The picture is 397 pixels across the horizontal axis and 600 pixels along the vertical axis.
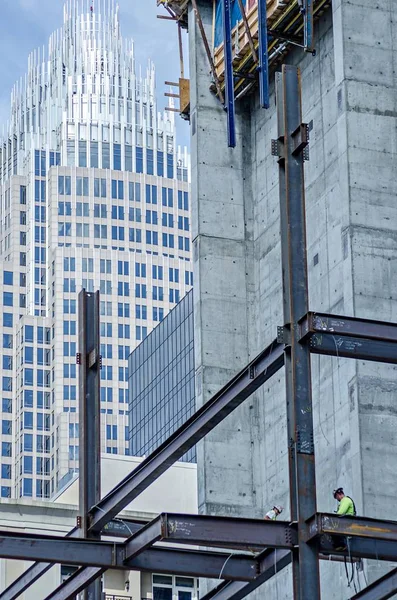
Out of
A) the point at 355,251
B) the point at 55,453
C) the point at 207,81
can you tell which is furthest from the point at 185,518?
the point at 55,453

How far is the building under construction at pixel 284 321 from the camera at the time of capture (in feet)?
91.5

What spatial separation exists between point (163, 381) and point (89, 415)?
118388mm

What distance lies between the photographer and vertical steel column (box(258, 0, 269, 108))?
52781mm

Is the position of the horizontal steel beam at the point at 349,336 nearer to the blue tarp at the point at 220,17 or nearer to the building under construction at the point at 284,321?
the building under construction at the point at 284,321

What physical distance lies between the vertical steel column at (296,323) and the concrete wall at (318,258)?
1522 centimetres

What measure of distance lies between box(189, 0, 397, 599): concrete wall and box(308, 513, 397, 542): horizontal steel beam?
617 inches

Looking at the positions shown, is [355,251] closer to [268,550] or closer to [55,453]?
[268,550]

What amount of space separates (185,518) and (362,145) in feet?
71.3

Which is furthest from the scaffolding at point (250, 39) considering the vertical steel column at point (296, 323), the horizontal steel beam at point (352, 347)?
the horizontal steel beam at point (352, 347)

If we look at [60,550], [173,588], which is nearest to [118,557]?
[60,550]

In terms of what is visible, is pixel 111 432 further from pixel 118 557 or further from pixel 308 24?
pixel 118 557

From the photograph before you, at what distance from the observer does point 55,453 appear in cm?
19900

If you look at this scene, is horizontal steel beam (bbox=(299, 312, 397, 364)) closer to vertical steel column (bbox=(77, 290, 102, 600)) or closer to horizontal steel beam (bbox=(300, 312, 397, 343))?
horizontal steel beam (bbox=(300, 312, 397, 343))

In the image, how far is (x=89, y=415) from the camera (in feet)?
113
